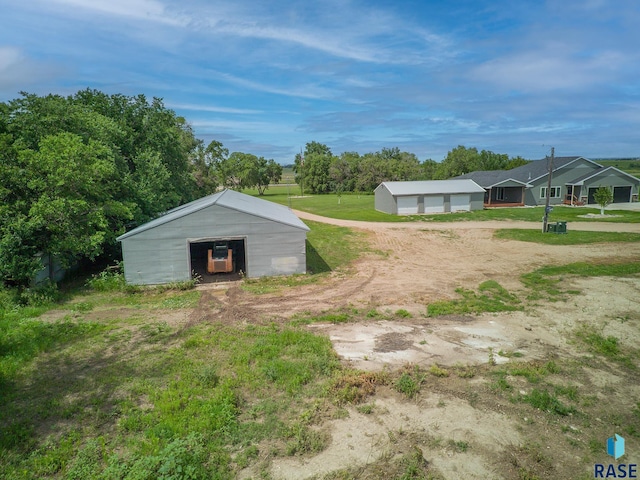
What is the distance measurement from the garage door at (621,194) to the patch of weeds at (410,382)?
51395 mm

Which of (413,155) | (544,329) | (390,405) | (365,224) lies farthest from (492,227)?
(413,155)

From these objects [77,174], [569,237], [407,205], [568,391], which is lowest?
[568,391]

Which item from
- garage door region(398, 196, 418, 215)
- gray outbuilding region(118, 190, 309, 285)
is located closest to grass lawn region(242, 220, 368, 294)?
gray outbuilding region(118, 190, 309, 285)

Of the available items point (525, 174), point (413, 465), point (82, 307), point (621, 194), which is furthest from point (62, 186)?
point (621, 194)

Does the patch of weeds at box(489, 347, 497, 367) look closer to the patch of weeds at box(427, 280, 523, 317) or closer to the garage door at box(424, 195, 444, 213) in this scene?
the patch of weeds at box(427, 280, 523, 317)

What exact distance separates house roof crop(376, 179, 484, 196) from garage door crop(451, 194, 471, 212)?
0.73 m

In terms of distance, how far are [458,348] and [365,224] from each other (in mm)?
26316

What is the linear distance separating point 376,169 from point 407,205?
37374mm

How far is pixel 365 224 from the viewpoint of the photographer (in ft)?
121

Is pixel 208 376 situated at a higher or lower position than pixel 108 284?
lower

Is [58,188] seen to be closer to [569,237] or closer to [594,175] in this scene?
[569,237]

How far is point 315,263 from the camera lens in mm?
22281

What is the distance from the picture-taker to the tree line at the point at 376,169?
261 ft

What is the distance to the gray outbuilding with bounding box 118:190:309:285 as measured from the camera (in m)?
17.8
